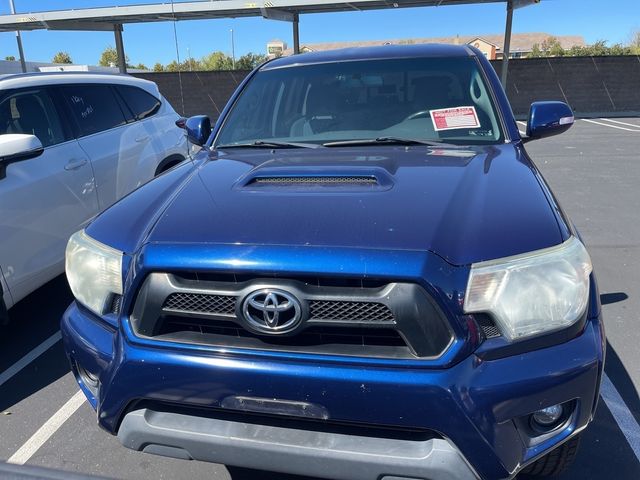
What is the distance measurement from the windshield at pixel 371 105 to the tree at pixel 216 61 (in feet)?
194

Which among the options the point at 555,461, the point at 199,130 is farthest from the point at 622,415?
the point at 199,130

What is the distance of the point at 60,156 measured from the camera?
13.3 feet

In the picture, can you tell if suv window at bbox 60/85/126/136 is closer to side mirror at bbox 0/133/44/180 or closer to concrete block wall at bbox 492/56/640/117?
side mirror at bbox 0/133/44/180

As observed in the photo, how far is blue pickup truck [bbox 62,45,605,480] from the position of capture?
5.32ft

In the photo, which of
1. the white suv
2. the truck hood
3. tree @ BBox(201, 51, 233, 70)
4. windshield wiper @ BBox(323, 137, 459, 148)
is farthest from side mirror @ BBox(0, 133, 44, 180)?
tree @ BBox(201, 51, 233, 70)

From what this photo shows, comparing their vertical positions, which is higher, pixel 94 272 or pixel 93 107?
pixel 93 107

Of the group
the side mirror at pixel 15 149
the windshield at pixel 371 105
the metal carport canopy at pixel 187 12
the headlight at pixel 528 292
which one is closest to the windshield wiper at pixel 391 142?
the windshield at pixel 371 105

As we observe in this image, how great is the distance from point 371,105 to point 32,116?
105 inches

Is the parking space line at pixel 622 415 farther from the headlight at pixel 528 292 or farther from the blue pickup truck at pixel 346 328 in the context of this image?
the headlight at pixel 528 292

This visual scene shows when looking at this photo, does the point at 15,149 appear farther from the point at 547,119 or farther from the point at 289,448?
the point at 547,119

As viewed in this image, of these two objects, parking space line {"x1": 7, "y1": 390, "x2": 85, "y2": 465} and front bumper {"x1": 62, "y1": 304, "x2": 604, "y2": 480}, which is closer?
front bumper {"x1": 62, "y1": 304, "x2": 604, "y2": 480}

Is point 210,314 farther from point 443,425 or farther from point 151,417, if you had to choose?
point 443,425

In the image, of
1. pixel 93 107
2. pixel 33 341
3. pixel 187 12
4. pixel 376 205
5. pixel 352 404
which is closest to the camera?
pixel 352 404

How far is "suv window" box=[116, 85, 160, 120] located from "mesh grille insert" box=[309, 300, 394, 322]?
4267 mm
